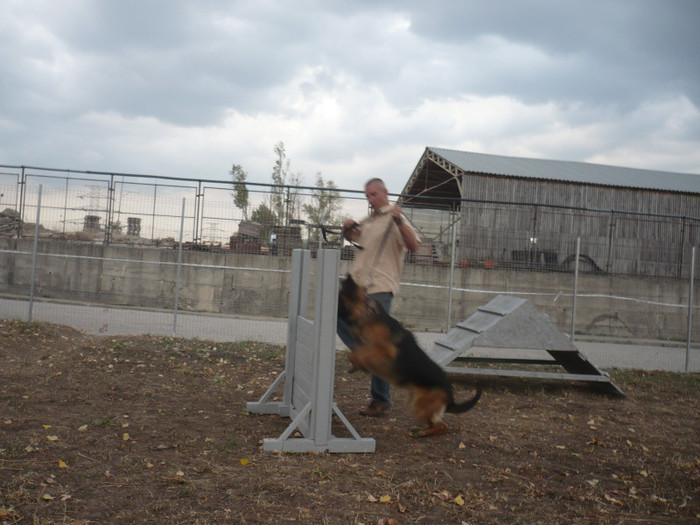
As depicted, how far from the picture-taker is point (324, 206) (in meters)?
14.1

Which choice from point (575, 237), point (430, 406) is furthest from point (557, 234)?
point (430, 406)

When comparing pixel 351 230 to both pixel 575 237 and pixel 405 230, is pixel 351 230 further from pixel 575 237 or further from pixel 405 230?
pixel 575 237

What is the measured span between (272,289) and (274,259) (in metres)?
0.77

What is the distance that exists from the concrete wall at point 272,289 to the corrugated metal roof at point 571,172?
8.40m

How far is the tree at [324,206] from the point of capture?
545 inches

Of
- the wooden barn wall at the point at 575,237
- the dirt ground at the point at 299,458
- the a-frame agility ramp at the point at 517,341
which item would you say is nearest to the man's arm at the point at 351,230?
the dirt ground at the point at 299,458

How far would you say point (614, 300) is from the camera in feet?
44.5

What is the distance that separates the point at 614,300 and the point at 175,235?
10501mm

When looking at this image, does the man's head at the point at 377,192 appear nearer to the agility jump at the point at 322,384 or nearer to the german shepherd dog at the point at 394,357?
the german shepherd dog at the point at 394,357

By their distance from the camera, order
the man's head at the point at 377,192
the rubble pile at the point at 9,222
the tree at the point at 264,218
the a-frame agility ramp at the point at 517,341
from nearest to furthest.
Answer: the man's head at the point at 377,192, the a-frame agility ramp at the point at 517,341, the tree at the point at 264,218, the rubble pile at the point at 9,222

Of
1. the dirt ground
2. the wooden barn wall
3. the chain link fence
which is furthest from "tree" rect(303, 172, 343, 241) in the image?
the dirt ground

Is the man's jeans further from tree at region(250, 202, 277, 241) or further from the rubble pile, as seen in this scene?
the rubble pile

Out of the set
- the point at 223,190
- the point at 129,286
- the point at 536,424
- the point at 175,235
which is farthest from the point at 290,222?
the point at 536,424

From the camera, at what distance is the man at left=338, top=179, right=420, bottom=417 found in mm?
4867
